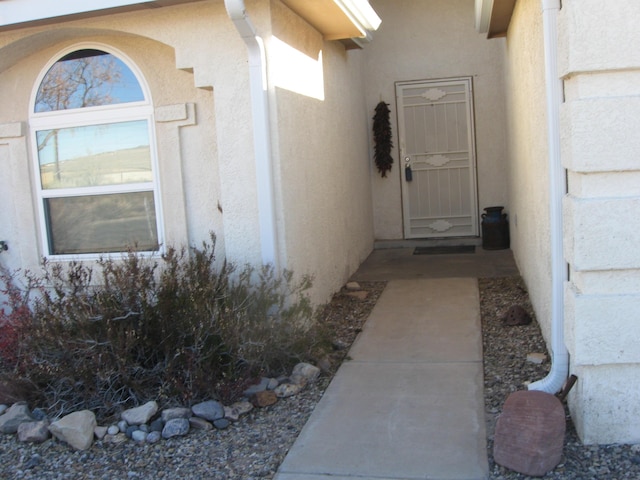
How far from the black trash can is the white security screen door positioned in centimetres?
64

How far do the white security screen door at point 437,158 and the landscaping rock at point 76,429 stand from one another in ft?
22.3

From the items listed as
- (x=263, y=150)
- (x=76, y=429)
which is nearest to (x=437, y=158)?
(x=263, y=150)

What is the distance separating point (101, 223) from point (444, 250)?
200 inches

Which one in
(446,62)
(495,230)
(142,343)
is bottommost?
(142,343)

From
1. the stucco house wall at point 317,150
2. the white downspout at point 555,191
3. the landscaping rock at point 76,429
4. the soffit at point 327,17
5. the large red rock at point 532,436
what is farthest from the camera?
the soffit at point 327,17

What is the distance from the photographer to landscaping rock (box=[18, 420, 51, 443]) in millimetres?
4211

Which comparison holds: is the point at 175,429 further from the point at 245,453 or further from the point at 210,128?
the point at 210,128

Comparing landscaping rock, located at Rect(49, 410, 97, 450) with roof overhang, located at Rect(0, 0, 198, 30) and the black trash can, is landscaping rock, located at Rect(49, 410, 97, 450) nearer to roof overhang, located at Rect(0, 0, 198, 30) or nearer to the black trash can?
roof overhang, located at Rect(0, 0, 198, 30)

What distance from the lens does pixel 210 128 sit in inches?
239

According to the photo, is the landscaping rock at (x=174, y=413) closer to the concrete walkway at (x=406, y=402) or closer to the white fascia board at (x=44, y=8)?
the concrete walkway at (x=406, y=402)

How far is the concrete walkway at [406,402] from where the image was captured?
142 inches

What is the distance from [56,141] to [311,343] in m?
3.27

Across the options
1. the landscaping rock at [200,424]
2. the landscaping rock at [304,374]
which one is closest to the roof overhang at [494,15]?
the landscaping rock at [304,374]

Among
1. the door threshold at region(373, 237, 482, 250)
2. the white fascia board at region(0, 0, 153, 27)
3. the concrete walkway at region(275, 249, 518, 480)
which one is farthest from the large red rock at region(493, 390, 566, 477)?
the door threshold at region(373, 237, 482, 250)
